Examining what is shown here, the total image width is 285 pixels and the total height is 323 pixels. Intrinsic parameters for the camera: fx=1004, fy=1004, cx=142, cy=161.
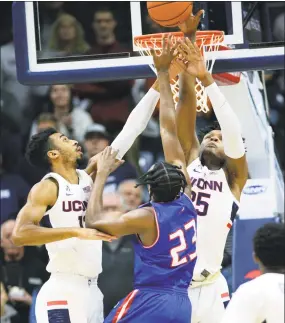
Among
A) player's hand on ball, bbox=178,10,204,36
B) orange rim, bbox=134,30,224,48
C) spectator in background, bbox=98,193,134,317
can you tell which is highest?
player's hand on ball, bbox=178,10,204,36

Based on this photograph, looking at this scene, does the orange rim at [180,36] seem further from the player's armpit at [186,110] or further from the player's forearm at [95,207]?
the player's forearm at [95,207]

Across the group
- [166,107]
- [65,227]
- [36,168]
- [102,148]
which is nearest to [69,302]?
[65,227]

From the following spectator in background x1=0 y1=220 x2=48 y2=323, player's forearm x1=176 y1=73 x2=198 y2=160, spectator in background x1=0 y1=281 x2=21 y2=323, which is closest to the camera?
player's forearm x1=176 y1=73 x2=198 y2=160

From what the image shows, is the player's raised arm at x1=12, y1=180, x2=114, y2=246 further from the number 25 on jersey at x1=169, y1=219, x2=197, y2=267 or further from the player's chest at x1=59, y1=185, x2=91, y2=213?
the number 25 on jersey at x1=169, y1=219, x2=197, y2=267

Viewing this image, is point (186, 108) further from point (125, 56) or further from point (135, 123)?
point (125, 56)

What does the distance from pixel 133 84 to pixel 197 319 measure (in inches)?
172

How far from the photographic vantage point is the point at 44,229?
600cm

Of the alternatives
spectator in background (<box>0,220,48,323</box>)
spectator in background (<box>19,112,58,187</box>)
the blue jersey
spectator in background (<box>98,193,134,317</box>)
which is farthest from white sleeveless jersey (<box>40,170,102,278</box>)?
spectator in background (<box>19,112,58,187</box>)

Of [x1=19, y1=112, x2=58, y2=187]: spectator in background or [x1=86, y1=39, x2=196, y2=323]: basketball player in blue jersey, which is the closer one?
[x1=86, y1=39, x2=196, y2=323]: basketball player in blue jersey

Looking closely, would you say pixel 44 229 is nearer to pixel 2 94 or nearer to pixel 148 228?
pixel 148 228

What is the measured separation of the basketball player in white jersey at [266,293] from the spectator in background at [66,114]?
5278 millimetres

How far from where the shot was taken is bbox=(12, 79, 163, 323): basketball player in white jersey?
615cm

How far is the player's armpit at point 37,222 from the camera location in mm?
5965

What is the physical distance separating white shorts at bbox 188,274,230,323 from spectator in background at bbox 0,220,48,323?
289 cm
